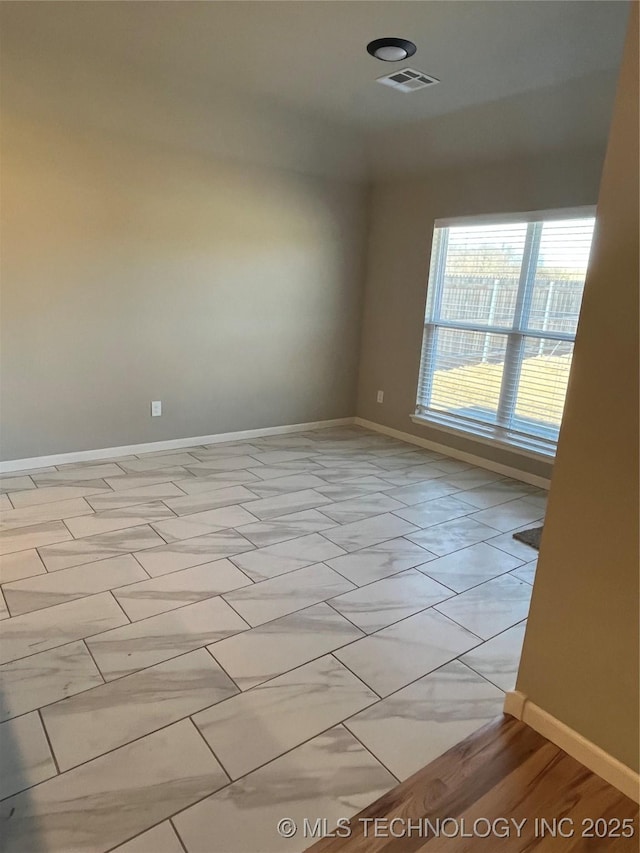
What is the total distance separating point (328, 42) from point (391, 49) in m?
0.33

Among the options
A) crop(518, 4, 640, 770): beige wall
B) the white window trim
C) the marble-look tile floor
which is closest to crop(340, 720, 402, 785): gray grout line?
the marble-look tile floor

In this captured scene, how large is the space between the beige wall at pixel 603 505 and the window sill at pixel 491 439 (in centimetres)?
232

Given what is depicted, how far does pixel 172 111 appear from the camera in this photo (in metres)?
3.72

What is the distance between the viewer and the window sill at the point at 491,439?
4.09 meters

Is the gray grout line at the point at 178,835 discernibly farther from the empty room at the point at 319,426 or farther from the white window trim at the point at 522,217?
the white window trim at the point at 522,217

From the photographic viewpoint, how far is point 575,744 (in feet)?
5.32

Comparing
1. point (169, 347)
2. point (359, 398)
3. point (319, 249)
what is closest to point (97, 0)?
point (169, 347)

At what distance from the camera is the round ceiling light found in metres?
2.84

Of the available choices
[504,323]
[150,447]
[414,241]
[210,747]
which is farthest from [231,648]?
[414,241]

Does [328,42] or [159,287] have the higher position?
[328,42]

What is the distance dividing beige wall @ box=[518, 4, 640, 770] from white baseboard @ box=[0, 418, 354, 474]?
3420 mm

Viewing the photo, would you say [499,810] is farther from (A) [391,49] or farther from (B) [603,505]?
(A) [391,49]

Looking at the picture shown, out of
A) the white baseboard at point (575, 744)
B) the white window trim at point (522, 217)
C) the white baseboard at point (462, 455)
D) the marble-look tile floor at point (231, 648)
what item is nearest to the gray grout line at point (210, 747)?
the marble-look tile floor at point (231, 648)

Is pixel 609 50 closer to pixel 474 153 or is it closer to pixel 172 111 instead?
pixel 474 153
